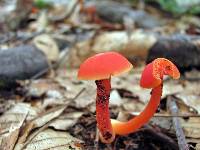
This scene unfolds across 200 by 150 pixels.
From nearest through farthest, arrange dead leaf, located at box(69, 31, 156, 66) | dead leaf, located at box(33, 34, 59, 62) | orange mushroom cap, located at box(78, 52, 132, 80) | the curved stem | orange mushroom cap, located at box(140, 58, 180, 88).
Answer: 1. orange mushroom cap, located at box(78, 52, 132, 80)
2. orange mushroom cap, located at box(140, 58, 180, 88)
3. the curved stem
4. dead leaf, located at box(33, 34, 59, 62)
5. dead leaf, located at box(69, 31, 156, 66)

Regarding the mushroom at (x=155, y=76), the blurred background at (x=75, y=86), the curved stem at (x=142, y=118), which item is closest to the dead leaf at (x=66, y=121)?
the blurred background at (x=75, y=86)

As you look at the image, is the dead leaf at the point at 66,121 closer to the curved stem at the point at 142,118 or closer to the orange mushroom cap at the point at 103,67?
the curved stem at the point at 142,118

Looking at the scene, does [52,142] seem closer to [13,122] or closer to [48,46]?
[13,122]

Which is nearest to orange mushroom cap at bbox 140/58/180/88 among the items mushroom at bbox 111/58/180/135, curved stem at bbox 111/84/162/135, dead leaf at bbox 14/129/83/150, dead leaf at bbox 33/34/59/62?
mushroom at bbox 111/58/180/135

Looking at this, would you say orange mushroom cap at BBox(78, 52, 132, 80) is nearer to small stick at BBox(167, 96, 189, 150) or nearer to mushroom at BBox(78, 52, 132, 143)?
mushroom at BBox(78, 52, 132, 143)

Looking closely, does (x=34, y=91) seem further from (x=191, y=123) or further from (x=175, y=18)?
(x=175, y=18)

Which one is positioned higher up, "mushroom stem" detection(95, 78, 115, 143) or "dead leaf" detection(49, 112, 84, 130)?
"mushroom stem" detection(95, 78, 115, 143)

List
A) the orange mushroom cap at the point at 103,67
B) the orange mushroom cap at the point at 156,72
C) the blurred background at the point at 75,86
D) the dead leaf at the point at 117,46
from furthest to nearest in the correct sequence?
the dead leaf at the point at 117,46
the blurred background at the point at 75,86
the orange mushroom cap at the point at 156,72
the orange mushroom cap at the point at 103,67
